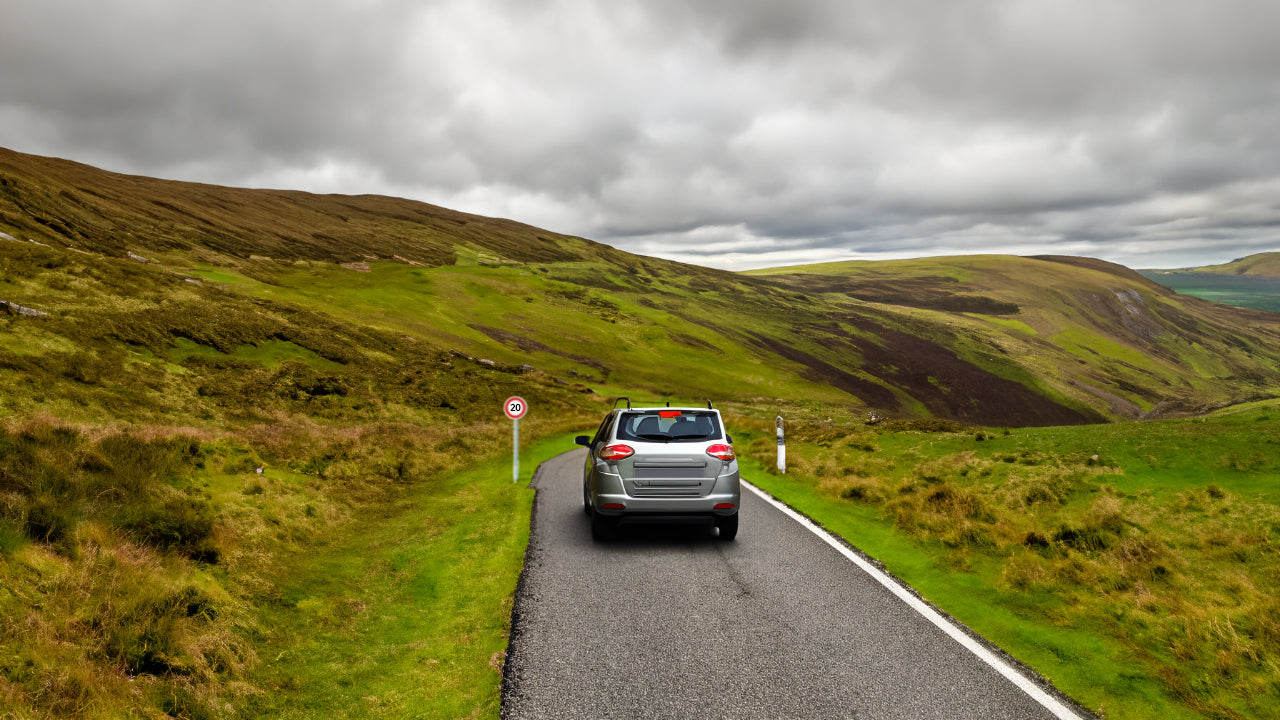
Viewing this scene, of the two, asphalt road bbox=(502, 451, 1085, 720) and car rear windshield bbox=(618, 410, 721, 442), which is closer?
asphalt road bbox=(502, 451, 1085, 720)

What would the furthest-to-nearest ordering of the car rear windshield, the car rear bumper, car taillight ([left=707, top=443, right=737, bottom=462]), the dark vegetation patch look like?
the dark vegetation patch, the car rear windshield, car taillight ([left=707, top=443, right=737, bottom=462]), the car rear bumper

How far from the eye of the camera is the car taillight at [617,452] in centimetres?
972

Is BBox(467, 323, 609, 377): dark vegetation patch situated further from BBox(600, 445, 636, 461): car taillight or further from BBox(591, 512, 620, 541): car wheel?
BBox(600, 445, 636, 461): car taillight

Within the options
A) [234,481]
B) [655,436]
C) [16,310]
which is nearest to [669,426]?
[655,436]

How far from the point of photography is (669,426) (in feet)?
34.4

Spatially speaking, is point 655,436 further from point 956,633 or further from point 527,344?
point 527,344

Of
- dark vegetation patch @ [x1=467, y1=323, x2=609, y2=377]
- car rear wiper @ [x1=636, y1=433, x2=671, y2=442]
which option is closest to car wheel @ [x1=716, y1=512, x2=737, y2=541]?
car rear wiper @ [x1=636, y1=433, x2=671, y2=442]

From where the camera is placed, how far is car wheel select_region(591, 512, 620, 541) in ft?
32.1

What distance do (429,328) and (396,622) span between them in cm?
6124

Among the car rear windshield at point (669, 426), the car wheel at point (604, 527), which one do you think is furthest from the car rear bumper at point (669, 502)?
the car rear windshield at point (669, 426)

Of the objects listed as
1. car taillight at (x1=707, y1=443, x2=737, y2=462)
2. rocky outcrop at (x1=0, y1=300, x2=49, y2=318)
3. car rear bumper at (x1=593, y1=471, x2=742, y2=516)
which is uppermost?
rocky outcrop at (x1=0, y1=300, x2=49, y2=318)

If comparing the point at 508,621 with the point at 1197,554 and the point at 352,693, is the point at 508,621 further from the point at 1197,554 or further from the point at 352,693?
the point at 1197,554

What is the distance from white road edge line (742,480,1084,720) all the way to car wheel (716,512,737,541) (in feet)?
5.37

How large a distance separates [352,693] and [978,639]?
6327mm
